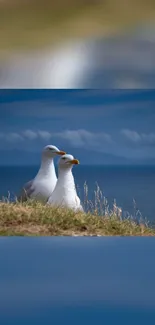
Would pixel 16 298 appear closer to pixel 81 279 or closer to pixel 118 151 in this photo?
pixel 81 279

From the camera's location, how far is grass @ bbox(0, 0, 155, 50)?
17.5ft

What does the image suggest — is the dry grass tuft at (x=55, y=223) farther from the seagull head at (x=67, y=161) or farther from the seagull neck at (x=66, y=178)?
the seagull head at (x=67, y=161)

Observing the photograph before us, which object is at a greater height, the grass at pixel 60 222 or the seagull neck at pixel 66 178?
the seagull neck at pixel 66 178

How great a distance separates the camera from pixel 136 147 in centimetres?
710

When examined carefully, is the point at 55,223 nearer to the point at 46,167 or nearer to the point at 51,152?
the point at 46,167

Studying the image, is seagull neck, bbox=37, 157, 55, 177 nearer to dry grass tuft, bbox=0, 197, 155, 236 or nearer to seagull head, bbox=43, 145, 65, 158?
seagull head, bbox=43, 145, 65, 158

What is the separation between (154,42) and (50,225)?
1629mm

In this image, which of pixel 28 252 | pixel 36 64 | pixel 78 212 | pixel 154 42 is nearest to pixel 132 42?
pixel 154 42

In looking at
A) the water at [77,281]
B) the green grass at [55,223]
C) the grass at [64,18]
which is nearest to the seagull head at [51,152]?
the green grass at [55,223]

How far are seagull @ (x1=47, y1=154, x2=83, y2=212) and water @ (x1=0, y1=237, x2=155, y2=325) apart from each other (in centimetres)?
58

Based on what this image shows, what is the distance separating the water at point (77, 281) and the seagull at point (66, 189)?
0.58 metres

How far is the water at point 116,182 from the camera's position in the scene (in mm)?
6012

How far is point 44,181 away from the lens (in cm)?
599

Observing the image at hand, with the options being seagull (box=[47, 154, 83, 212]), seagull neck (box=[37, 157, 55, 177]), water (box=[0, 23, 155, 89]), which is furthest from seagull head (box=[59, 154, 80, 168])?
water (box=[0, 23, 155, 89])
